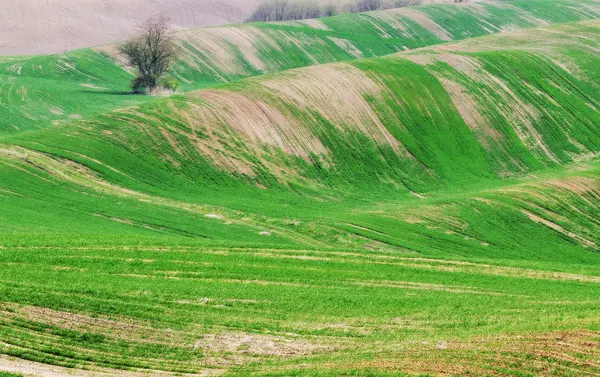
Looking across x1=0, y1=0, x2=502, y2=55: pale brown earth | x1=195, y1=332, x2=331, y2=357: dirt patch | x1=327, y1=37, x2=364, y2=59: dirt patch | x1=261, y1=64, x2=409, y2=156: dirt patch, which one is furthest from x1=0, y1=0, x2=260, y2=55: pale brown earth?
x1=195, y1=332, x2=331, y2=357: dirt patch

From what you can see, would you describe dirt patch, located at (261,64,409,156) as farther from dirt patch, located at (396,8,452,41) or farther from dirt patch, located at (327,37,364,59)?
dirt patch, located at (396,8,452,41)

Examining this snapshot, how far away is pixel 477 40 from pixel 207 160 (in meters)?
65.9

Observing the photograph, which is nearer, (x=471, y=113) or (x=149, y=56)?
(x=471, y=113)

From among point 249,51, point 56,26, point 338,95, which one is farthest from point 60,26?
point 338,95

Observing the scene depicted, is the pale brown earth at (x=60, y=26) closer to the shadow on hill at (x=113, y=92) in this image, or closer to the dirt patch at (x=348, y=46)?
the dirt patch at (x=348, y=46)

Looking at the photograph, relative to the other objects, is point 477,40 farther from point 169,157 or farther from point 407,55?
point 169,157

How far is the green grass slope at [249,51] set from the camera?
98.9 meters

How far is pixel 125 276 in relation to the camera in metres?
34.9

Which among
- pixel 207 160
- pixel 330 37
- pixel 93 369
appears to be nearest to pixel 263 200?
pixel 207 160

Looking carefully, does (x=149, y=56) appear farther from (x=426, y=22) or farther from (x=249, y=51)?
(x=426, y=22)

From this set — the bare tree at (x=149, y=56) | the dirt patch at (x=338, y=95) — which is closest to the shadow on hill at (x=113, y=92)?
the bare tree at (x=149, y=56)

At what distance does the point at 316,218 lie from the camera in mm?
53688

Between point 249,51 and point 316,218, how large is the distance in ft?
280

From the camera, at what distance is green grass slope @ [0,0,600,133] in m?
98.9
